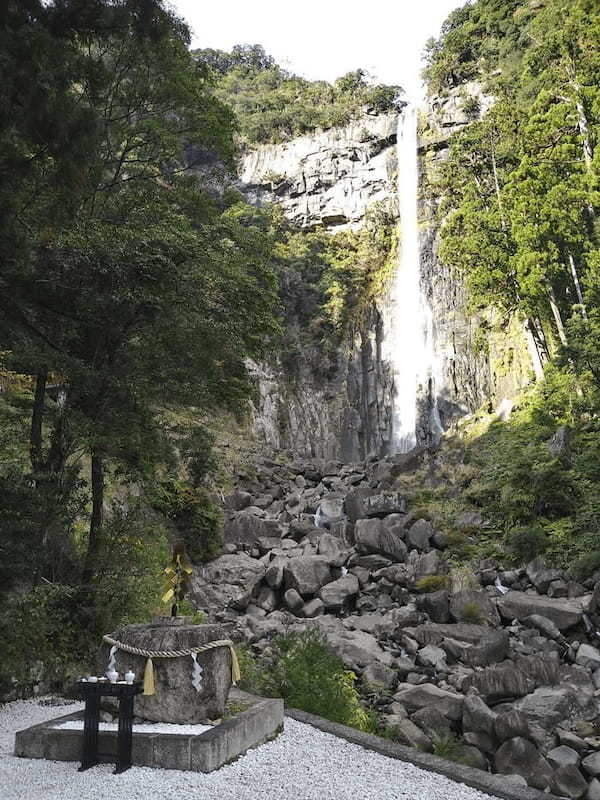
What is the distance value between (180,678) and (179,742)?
528 millimetres

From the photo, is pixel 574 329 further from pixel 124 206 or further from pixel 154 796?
pixel 154 796

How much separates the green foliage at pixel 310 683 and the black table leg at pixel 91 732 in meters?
2.43

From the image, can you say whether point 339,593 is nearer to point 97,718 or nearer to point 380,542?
point 380,542

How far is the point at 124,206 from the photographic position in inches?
366

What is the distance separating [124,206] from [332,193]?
30.2m

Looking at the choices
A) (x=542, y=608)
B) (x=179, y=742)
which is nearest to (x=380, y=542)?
(x=542, y=608)

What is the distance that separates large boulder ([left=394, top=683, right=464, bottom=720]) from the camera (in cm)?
691

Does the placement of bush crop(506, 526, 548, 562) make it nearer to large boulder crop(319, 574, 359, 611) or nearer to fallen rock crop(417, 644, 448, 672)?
large boulder crop(319, 574, 359, 611)

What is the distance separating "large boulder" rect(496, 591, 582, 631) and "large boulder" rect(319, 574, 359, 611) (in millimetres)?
2866

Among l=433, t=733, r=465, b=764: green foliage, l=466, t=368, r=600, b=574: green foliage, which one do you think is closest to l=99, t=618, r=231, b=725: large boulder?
l=433, t=733, r=465, b=764: green foliage

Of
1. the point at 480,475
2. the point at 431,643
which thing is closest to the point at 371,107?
the point at 480,475

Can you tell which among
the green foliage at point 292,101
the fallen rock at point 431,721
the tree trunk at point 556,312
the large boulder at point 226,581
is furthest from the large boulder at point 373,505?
the green foliage at point 292,101

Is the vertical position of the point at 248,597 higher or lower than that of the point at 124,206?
lower

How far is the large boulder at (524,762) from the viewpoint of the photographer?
5.77m
